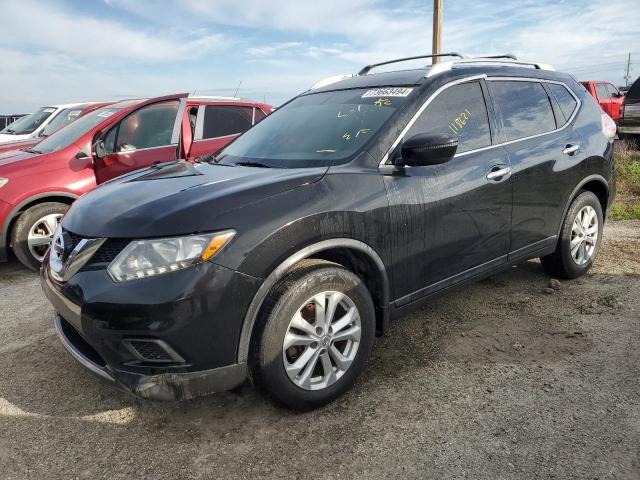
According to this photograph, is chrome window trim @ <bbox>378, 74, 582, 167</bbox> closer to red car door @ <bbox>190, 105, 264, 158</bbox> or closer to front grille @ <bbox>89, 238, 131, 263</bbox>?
front grille @ <bbox>89, 238, 131, 263</bbox>

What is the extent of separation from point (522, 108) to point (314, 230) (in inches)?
83.7

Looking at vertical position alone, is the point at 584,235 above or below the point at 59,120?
below

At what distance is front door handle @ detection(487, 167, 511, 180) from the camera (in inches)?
128

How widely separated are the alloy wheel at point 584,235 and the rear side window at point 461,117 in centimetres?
138

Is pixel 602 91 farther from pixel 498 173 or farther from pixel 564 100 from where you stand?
pixel 498 173

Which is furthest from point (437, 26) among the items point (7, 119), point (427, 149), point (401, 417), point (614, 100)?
point (7, 119)

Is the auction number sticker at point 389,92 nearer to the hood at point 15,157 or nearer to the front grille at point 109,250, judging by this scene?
the front grille at point 109,250

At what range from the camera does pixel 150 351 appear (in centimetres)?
223

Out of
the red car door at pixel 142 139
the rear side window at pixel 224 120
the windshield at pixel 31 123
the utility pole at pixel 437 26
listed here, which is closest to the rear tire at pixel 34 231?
the red car door at pixel 142 139

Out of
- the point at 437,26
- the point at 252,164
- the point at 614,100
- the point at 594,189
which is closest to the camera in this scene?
the point at 252,164

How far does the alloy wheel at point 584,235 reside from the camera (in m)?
4.16

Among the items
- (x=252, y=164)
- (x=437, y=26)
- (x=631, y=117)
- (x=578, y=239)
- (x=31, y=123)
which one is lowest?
(x=578, y=239)

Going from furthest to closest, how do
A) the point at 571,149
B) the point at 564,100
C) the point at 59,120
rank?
1. the point at 59,120
2. the point at 564,100
3. the point at 571,149

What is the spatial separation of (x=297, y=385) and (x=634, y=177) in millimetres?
8446
